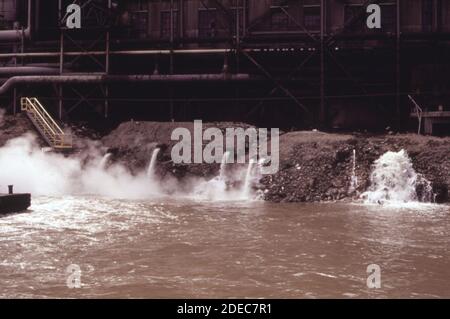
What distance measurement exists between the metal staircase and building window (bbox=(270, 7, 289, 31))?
41.1 ft

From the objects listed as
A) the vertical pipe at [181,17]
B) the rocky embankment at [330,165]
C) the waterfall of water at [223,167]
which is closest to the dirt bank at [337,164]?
the rocky embankment at [330,165]

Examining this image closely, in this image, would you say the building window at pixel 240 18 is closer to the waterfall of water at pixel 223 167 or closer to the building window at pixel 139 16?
the building window at pixel 139 16

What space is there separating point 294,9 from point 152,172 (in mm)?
12622

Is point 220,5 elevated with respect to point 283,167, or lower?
elevated

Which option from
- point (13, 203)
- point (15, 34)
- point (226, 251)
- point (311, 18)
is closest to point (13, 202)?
point (13, 203)

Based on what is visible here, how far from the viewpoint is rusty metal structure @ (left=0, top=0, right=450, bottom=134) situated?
23.7m

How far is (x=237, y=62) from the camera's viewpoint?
24312 mm

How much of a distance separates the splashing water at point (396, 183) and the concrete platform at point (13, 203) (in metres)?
11.5

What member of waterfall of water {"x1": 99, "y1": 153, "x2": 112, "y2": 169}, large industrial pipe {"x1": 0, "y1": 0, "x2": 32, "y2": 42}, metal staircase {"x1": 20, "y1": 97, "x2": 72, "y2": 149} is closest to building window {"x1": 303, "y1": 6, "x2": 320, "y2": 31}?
waterfall of water {"x1": 99, "y1": 153, "x2": 112, "y2": 169}

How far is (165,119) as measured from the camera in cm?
2655

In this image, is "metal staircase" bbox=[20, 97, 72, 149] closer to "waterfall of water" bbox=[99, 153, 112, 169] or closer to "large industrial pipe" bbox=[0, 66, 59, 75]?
"large industrial pipe" bbox=[0, 66, 59, 75]

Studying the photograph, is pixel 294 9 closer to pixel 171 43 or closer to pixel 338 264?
pixel 171 43
